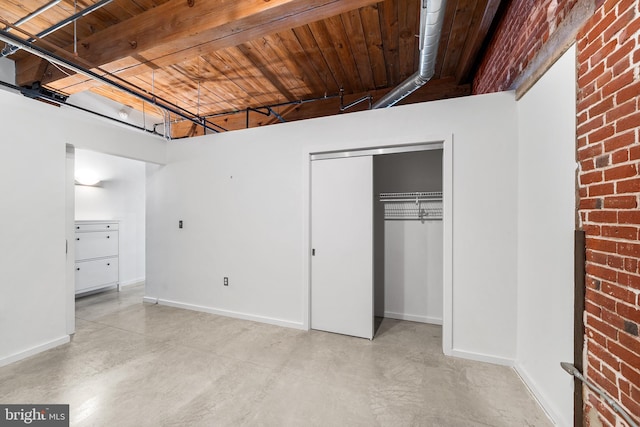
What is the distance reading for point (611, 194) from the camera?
126cm

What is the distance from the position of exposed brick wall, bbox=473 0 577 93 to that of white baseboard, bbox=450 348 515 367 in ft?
8.22

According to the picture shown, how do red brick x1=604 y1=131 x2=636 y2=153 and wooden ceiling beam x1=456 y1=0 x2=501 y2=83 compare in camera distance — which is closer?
red brick x1=604 y1=131 x2=636 y2=153

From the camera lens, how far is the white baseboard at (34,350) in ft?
7.70

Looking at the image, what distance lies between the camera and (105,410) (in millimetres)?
1788

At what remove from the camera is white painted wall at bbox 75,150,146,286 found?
442cm

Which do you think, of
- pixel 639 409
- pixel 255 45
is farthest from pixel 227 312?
pixel 639 409

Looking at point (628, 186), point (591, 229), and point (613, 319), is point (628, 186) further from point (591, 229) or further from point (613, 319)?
point (613, 319)

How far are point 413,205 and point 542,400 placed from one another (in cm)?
212

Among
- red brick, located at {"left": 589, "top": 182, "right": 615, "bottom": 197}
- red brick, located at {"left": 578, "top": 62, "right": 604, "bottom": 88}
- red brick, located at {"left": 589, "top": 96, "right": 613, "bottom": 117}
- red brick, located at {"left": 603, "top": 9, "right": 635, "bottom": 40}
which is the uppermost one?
red brick, located at {"left": 603, "top": 9, "right": 635, "bottom": 40}

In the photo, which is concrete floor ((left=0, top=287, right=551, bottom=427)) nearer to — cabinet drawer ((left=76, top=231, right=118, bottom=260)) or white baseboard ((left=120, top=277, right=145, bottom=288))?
cabinet drawer ((left=76, top=231, right=118, bottom=260))

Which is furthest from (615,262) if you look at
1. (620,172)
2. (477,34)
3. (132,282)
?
(132,282)

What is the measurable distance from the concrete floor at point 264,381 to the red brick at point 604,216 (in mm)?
1383

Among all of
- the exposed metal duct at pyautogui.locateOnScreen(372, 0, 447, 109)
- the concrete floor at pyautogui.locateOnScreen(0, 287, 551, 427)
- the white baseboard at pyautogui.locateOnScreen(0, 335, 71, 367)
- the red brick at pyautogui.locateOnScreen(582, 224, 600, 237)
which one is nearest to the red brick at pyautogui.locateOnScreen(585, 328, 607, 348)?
the red brick at pyautogui.locateOnScreen(582, 224, 600, 237)

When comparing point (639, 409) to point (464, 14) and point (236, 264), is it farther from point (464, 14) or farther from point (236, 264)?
point (236, 264)
